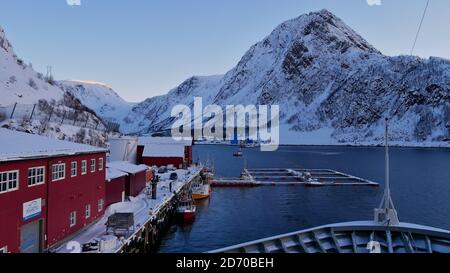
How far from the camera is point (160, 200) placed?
133ft

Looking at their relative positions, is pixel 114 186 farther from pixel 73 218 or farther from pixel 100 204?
pixel 73 218

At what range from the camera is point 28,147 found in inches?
824

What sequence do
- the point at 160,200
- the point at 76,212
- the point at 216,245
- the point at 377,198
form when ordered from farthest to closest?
the point at 377,198 < the point at 160,200 < the point at 216,245 < the point at 76,212

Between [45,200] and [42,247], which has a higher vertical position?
[45,200]

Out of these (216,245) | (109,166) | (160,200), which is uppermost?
A: (109,166)

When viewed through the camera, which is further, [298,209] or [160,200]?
[298,209]

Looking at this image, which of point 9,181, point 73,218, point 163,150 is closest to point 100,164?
point 73,218

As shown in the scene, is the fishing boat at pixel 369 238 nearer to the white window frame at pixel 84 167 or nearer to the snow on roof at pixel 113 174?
the white window frame at pixel 84 167

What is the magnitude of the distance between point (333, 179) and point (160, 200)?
53.5 m

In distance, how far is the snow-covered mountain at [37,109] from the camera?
105250 mm

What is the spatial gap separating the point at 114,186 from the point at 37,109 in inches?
4099

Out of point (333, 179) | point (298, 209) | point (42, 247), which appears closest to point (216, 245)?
point (42, 247)

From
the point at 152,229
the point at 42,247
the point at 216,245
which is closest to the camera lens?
the point at 42,247
